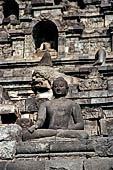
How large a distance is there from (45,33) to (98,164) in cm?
2129

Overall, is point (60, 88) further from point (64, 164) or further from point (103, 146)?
point (64, 164)

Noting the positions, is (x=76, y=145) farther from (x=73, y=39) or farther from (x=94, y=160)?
(x=73, y=39)

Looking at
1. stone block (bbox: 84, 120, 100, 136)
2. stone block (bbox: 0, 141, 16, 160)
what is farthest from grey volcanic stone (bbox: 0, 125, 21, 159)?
stone block (bbox: 84, 120, 100, 136)

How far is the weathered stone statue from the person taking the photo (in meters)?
8.80

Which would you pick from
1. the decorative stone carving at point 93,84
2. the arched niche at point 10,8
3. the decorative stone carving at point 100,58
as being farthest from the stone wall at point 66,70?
the decorative stone carving at point 100,58

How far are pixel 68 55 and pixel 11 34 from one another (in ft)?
12.4

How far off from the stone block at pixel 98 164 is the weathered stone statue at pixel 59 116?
1.30 meters

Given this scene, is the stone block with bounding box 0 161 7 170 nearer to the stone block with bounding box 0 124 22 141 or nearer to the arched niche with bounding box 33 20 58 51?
the stone block with bounding box 0 124 22 141

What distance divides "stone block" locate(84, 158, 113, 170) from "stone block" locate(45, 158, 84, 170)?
0.10m

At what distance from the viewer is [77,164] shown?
7.30 m

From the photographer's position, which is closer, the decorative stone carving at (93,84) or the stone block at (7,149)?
the stone block at (7,149)

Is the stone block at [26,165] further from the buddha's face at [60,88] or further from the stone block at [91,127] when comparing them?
the stone block at [91,127]

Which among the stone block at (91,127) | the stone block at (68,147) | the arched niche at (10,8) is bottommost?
the stone block at (91,127)

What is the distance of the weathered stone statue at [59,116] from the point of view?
28.9ft
